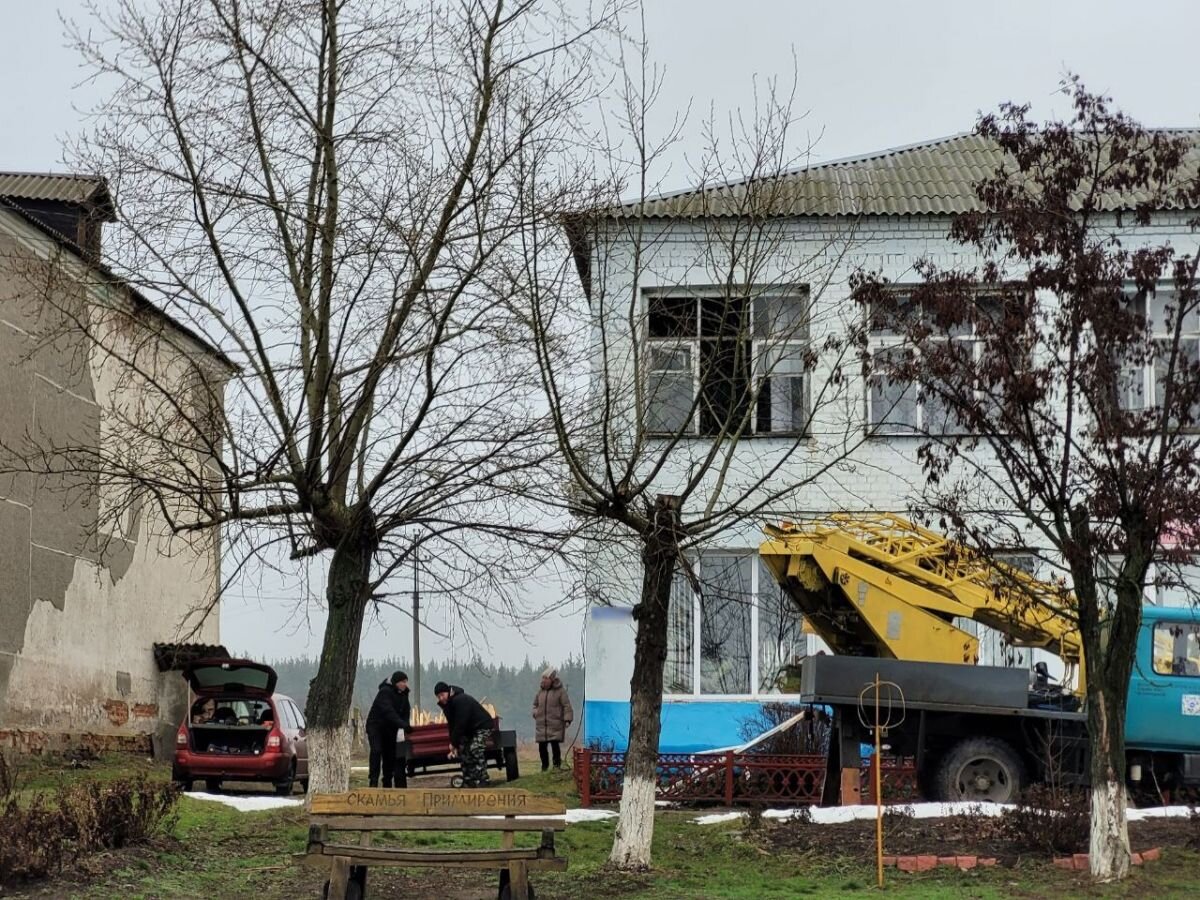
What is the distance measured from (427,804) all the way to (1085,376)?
6.00 meters

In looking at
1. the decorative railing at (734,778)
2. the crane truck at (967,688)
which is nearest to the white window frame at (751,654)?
the decorative railing at (734,778)

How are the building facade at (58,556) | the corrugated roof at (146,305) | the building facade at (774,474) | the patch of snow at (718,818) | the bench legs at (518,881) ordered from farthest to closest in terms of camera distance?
the building facade at (58,556) → the building facade at (774,474) → the patch of snow at (718,818) → the corrugated roof at (146,305) → the bench legs at (518,881)

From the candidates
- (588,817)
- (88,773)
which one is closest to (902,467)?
(588,817)

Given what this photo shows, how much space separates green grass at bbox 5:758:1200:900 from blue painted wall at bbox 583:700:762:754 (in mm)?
7634

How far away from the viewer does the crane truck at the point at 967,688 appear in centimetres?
1717

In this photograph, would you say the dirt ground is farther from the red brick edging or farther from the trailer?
the trailer

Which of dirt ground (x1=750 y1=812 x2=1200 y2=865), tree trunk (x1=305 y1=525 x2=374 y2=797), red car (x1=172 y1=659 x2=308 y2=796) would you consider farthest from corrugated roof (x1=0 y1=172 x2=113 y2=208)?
dirt ground (x1=750 y1=812 x2=1200 y2=865)

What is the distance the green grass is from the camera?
11.8 meters

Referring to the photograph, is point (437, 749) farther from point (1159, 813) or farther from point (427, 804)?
point (427, 804)

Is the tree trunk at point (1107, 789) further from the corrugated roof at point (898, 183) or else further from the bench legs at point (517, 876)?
the corrugated roof at point (898, 183)

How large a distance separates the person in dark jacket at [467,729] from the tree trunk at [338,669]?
15.5 ft

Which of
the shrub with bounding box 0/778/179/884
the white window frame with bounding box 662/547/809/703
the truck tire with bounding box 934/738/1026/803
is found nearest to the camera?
the shrub with bounding box 0/778/179/884

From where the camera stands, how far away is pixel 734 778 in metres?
18.8

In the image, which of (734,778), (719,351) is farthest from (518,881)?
(734,778)
